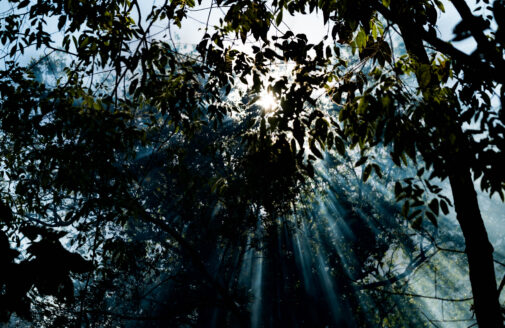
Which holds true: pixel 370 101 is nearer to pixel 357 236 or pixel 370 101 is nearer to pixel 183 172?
pixel 183 172

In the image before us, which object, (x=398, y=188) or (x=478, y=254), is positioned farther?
(x=478, y=254)

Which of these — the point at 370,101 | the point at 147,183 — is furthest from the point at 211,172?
the point at 370,101

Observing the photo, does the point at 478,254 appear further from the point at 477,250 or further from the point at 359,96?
the point at 359,96

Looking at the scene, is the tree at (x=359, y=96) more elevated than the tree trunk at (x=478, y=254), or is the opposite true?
the tree at (x=359, y=96)

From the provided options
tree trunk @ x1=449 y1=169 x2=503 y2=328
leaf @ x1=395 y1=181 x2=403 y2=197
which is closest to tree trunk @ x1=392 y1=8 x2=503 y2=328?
tree trunk @ x1=449 y1=169 x2=503 y2=328

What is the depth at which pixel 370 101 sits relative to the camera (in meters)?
1.91

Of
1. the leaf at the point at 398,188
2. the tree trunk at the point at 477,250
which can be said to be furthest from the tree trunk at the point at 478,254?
the leaf at the point at 398,188

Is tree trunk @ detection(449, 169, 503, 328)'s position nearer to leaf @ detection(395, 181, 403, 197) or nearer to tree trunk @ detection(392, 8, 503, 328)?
tree trunk @ detection(392, 8, 503, 328)

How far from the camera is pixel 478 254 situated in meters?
1.92

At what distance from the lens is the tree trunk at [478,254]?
186cm

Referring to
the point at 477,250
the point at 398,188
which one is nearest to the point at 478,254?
the point at 477,250

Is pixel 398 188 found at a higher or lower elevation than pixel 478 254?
higher

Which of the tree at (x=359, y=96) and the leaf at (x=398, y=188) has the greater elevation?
the tree at (x=359, y=96)

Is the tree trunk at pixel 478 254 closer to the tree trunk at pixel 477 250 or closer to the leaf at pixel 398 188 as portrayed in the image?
the tree trunk at pixel 477 250
